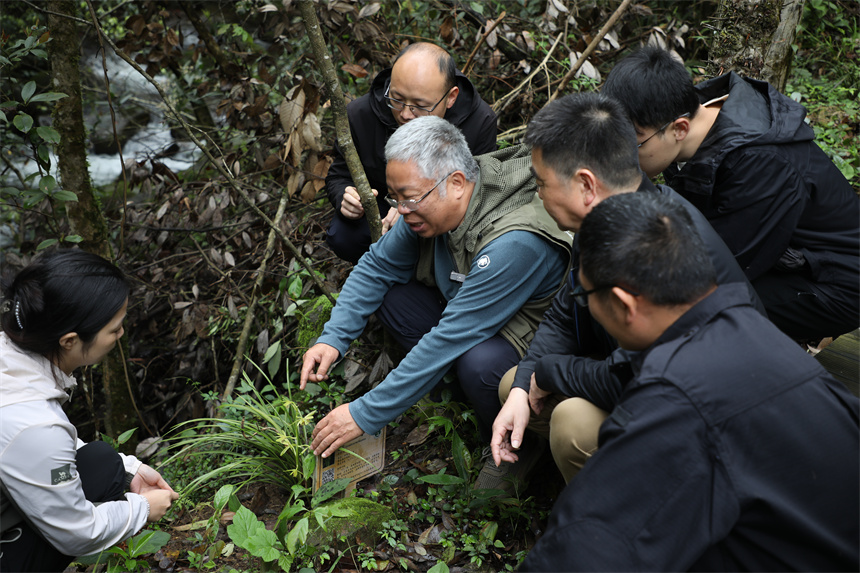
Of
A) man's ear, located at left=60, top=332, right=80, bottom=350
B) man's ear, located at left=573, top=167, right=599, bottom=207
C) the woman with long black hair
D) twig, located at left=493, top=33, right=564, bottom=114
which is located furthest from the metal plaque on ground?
twig, located at left=493, top=33, right=564, bottom=114

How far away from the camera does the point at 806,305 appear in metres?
2.69

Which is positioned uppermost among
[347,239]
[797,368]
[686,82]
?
[686,82]

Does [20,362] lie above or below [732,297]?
below

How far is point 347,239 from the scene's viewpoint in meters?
3.82

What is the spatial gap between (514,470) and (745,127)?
1.69m

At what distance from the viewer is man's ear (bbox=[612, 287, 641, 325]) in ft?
5.33

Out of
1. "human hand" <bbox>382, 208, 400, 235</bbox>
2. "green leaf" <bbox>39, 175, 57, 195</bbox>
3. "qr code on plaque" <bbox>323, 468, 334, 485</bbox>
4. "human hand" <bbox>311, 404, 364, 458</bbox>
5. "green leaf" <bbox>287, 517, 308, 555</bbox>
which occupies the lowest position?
"qr code on plaque" <bbox>323, 468, 334, 485</bbox>

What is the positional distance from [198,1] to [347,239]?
342 centimetres

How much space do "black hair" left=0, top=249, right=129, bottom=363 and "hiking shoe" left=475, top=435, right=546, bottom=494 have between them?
5.20ft

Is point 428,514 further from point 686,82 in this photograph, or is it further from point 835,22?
point 835,22

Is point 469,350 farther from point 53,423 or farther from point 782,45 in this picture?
point 782,45

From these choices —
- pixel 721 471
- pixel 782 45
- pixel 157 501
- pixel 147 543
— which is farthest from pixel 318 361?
pixel 782 45

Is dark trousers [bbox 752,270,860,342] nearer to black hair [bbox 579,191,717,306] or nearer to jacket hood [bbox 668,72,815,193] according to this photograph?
jacket hood [bbox 668,72,815,193]

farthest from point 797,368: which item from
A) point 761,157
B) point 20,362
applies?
point 20,362
